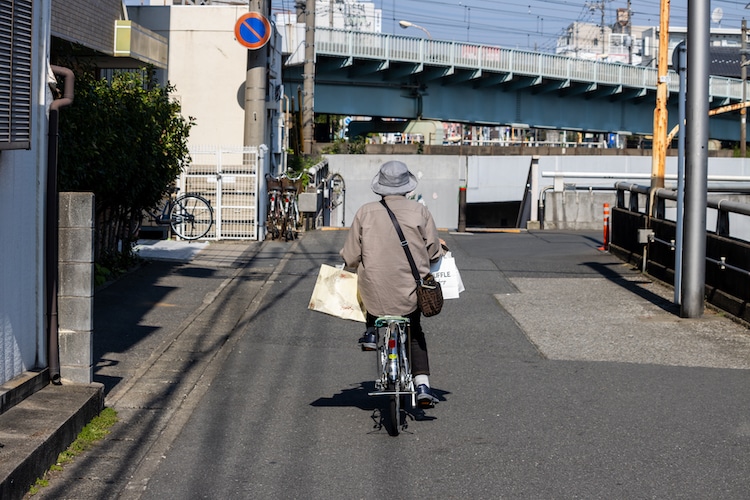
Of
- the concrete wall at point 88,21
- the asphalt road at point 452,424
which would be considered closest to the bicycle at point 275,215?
the concrete wall at point 88,21

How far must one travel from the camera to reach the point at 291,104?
128 ft

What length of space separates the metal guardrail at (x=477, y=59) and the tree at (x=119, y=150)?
23.1m

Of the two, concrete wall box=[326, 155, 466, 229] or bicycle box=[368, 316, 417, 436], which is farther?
concrete wall box=[326, 155, 466, 229]

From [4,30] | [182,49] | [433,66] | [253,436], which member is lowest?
[253,436]

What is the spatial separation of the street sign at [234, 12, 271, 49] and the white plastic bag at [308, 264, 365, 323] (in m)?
13.8

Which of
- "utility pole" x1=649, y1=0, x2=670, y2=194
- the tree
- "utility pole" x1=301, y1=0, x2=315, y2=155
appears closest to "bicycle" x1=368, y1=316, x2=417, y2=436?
the tree

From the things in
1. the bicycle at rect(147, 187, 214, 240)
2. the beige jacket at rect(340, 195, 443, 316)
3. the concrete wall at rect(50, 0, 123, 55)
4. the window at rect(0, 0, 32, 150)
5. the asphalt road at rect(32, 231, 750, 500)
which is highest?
the concrete wall at rect(50, 0, 123, 55)

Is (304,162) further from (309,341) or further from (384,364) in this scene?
(384,364)

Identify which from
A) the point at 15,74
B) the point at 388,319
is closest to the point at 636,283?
the point at 388,319

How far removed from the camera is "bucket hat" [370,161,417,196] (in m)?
6.93

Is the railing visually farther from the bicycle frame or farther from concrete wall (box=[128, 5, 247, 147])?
concrete wall (box=[128, 5, 247, 147])

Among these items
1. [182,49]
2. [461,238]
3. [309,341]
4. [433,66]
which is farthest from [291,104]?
[309,341]

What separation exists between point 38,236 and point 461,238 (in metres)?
16.0

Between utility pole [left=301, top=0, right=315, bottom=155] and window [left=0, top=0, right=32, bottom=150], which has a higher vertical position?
utility pole [left=301, top=0, right=315, bottom=155]
